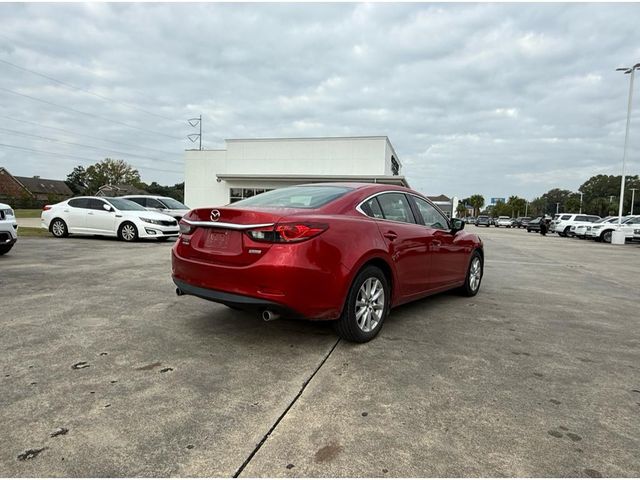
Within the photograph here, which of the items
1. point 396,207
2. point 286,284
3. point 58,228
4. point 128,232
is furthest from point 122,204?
point 286,284

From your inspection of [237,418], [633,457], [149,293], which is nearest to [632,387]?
[633,457]

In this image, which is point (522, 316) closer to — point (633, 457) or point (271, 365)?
point (633, 457)

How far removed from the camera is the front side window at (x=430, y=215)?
513 cm

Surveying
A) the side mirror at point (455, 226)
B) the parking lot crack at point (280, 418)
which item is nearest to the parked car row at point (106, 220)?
the side mirror at point (455, 226)

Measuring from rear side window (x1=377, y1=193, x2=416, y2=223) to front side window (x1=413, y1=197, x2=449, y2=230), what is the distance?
299mm

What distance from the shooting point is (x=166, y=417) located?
8.14ft

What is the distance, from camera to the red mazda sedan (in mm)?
3332

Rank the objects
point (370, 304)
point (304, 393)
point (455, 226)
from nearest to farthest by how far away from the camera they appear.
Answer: point (304, 393)
point (370, 304)
point (455, 226)

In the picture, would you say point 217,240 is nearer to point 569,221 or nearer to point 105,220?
point 105,220

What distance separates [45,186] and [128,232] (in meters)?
102

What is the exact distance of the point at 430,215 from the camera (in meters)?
5.29

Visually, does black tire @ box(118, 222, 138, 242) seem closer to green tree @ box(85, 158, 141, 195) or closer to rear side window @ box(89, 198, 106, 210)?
rear side window @ box(89, 198, 106, 210)

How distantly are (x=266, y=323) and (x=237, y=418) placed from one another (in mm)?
1909

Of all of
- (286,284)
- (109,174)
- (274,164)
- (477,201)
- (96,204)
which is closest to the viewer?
(286,284)
